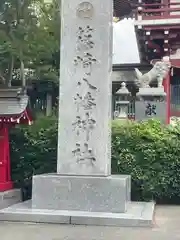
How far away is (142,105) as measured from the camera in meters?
13.6

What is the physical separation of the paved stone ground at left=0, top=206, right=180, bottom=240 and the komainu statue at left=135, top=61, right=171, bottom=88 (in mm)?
7572

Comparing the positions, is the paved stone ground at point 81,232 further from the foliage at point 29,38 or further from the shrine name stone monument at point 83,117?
the foliage at point 29,38

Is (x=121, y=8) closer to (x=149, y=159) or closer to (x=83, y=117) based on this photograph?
(x=149, y=159)

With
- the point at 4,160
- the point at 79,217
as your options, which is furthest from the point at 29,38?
the point at 79,217

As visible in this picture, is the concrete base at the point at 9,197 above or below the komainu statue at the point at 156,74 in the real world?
below

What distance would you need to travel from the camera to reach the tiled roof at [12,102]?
1007cm

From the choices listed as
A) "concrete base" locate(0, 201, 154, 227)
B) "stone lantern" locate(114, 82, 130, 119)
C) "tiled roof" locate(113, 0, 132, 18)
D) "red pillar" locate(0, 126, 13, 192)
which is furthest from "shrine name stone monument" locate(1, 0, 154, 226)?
"tiled roof" locate(113, 0, 132, 18)

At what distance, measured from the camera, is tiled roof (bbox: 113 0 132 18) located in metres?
18.2

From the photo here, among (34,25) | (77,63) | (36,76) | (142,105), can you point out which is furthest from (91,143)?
(36,76)

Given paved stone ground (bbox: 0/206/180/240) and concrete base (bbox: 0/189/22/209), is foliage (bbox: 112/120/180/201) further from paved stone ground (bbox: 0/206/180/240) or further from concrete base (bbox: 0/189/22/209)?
paved stone ground (bbox: 0/206/180/240)

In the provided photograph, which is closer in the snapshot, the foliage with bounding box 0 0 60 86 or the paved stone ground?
the paved stone ground

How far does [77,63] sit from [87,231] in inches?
140

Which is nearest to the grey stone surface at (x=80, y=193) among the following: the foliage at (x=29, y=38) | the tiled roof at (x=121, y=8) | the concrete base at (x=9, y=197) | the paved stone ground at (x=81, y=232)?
the paved stone ground at (x=81, y=232)

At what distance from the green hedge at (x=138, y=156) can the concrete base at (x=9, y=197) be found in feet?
2.72
